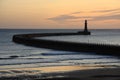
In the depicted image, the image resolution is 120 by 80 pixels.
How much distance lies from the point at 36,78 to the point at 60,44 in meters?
34.0

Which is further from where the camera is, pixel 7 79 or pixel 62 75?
pixel 62 75

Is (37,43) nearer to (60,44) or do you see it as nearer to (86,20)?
(60,44)

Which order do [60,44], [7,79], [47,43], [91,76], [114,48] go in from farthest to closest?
[47,43], [60,44], [114,48], [91,76], [7,79]

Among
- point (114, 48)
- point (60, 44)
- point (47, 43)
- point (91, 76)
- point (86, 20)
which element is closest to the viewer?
point (91, 76)

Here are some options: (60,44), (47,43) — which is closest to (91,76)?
(60,44)

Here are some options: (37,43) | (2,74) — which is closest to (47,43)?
(37,43)

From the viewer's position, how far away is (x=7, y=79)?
17.6 meters

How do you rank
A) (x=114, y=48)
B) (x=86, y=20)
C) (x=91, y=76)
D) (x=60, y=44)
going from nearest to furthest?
(x=91, y=76)
(x=114, y=48)
(x=60, y=44)
(x=86, y=20)

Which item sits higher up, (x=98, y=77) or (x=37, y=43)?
(x=98, y=77)

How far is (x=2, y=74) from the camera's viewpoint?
64.8ft

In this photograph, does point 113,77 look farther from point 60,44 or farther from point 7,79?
point 60,44

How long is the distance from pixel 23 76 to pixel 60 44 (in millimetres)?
33332

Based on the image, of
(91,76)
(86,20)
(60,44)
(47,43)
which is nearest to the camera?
(91,76)

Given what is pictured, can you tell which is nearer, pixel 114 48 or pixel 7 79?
pixel 7 79
